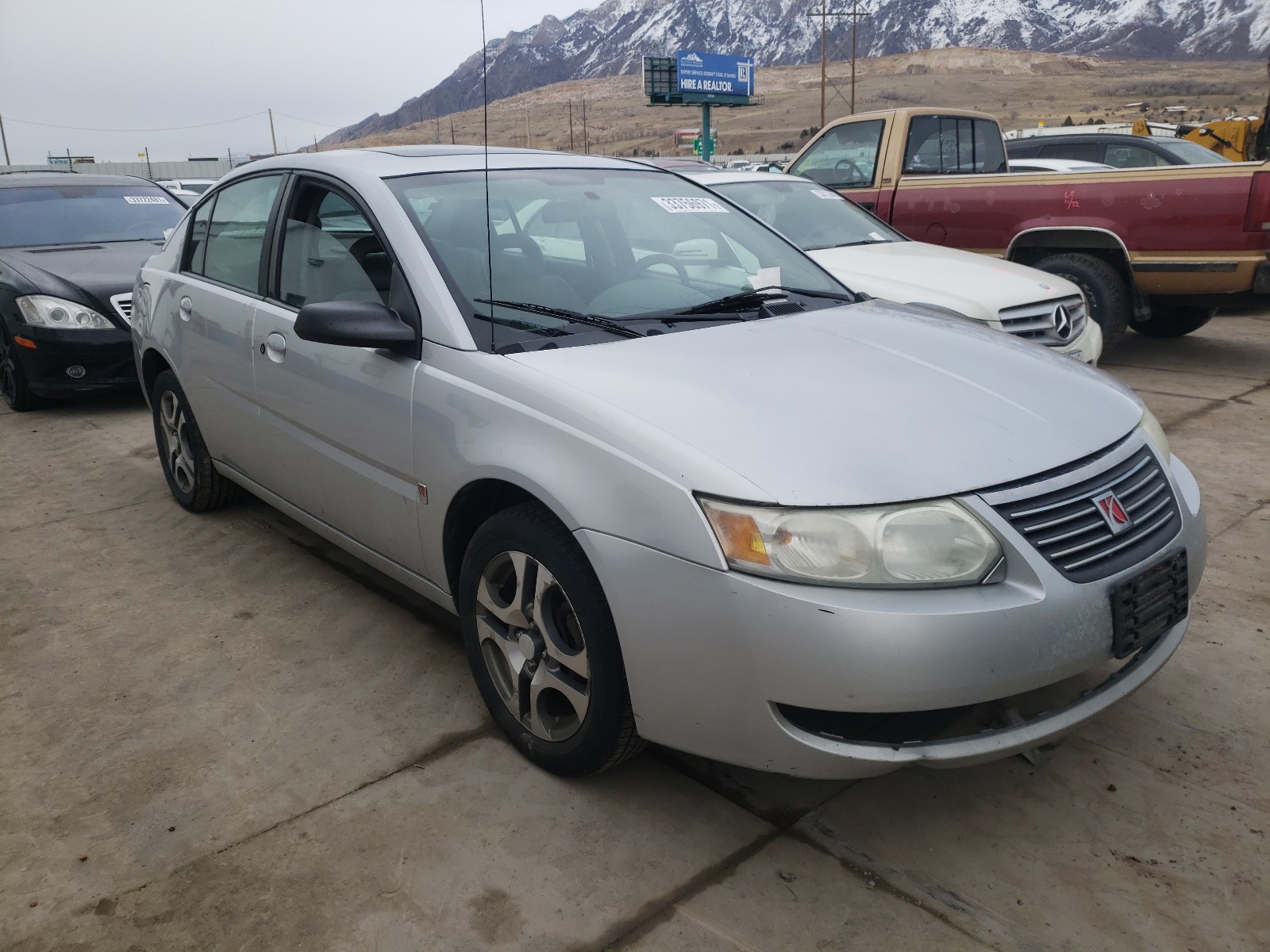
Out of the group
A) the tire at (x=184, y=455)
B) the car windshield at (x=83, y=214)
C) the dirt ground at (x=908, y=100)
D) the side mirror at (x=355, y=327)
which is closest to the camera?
the side mirror at (x=355, y=327)

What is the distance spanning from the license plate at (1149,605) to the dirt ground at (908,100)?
230ft

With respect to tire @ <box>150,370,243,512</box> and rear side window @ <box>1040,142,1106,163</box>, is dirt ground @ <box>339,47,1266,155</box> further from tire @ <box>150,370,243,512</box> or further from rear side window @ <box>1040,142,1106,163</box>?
tire @ <box>150,370,243,512</box>

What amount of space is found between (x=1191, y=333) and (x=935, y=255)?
430 cm

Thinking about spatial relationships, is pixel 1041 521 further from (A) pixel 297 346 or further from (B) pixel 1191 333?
(B) pixel 1191 333

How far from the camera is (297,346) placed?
336 centimetres

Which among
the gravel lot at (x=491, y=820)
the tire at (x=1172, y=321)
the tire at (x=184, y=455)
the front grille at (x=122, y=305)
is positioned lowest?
the gravel lot at (x=491, y=820)

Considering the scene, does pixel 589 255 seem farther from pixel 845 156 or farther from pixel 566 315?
pixel 845 156

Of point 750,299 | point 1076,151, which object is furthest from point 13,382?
point 1076,151

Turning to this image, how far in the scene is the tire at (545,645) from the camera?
234cm

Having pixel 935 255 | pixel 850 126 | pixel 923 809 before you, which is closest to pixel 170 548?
pixel 923 809

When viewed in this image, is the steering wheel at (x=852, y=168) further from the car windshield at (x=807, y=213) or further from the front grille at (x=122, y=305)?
the front grille at (x=122, y=305)

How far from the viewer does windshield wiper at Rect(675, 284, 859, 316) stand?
3.05 meters

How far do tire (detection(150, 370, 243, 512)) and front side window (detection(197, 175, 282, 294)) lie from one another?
613mm

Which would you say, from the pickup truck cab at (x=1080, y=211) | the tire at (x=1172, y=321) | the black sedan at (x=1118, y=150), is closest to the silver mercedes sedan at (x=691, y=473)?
the pickup truck cab at (x=1080, y=211)
